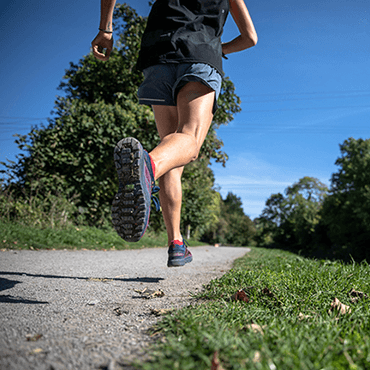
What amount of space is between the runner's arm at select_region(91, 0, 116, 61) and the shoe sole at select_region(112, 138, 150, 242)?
136 cm

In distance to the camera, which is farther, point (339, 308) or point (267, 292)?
point (267, 292)

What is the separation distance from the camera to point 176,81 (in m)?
2.10

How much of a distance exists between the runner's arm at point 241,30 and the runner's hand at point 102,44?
1071 mm

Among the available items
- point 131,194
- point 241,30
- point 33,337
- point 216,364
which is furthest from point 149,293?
point 241,30

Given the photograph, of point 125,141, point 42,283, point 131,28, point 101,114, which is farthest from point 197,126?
point 131,28

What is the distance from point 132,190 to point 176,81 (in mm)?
964

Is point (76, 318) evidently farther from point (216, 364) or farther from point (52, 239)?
point (52, 239)

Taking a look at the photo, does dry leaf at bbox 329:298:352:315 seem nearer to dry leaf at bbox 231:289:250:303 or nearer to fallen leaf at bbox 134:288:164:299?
dry leaf at bbox 231:289:250:303

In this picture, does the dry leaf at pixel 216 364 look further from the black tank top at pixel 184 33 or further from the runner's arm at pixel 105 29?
the runner's arm at pixel 105 29

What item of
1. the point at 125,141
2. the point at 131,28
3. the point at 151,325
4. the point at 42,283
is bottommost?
the point at 42,283

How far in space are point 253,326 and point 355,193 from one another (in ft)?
94.7

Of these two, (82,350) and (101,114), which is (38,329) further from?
(101,114)

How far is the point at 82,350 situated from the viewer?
955mm

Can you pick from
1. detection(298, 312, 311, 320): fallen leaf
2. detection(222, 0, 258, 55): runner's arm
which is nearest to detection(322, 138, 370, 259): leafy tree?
detection(222, 0, 258, 55): runner's arm
